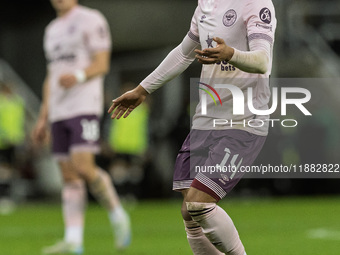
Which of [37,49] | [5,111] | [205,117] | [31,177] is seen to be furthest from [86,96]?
[37,49]

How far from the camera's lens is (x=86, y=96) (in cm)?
871

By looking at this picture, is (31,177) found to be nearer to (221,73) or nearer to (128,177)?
(128,177)

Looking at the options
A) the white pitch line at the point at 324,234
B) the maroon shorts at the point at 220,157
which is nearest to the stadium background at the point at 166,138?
the white pitch line at the point at 324,234

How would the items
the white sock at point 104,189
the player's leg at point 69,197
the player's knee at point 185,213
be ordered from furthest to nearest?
the white sock at point 104,189, the player's leg at point 69,197, the player's knee at point 185,213

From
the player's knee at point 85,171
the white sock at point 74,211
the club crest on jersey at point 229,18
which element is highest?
the club crest on jersey at point 229,18

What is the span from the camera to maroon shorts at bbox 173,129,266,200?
5289 millimetres


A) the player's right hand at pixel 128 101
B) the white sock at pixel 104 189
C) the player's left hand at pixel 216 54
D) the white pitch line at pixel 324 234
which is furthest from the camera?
the white pitch line at pixel 324 234

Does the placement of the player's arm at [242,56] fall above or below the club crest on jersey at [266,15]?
below

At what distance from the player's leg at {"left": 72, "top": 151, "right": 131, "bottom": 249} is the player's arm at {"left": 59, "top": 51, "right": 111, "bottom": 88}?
688 mm

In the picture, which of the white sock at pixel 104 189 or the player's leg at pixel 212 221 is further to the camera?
the white sock at pixel 104 189

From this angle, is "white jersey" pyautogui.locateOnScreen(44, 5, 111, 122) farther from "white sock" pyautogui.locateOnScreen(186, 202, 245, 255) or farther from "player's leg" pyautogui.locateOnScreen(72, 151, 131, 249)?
"white sock" pyautogui.locateOnScreen(186, 202, 245, 255)

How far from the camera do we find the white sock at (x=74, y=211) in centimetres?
838

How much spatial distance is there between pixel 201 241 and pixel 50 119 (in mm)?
3497

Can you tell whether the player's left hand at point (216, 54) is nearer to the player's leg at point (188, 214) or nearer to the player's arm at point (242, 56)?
the player's arm at point (242, 56)
